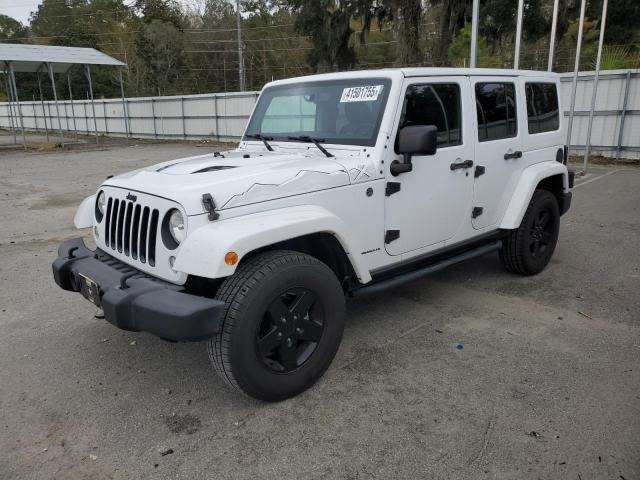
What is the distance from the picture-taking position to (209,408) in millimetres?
3051

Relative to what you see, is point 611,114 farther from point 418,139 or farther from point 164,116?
point 164,116

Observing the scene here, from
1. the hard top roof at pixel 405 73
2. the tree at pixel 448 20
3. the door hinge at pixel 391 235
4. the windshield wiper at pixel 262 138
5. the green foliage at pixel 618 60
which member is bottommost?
the door hinge at pixel 391 235

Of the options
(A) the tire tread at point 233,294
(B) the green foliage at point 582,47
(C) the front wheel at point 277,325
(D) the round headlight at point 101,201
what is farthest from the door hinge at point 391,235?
(B) the green foliage at point 582,47

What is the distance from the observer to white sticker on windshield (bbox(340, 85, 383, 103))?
3.65 m

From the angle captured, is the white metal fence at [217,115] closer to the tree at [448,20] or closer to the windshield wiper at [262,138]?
the tree at [448,20]

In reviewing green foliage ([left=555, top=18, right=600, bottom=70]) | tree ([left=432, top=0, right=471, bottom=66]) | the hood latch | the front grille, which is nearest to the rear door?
the hood latch

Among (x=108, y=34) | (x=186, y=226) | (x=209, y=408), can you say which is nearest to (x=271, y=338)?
(x=209, y=408)

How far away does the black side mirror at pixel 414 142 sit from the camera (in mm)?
3336

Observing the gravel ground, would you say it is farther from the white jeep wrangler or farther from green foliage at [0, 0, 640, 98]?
green foliage at [0, 0, 640, 98]

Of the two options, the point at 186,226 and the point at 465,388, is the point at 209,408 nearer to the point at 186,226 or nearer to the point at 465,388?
Result: the point at 186,226

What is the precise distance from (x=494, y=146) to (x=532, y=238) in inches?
45.1

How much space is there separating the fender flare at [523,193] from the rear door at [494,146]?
6 cm

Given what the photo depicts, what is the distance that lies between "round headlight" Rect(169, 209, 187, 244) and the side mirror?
1514 millimetres

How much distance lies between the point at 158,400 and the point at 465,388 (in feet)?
6.07
